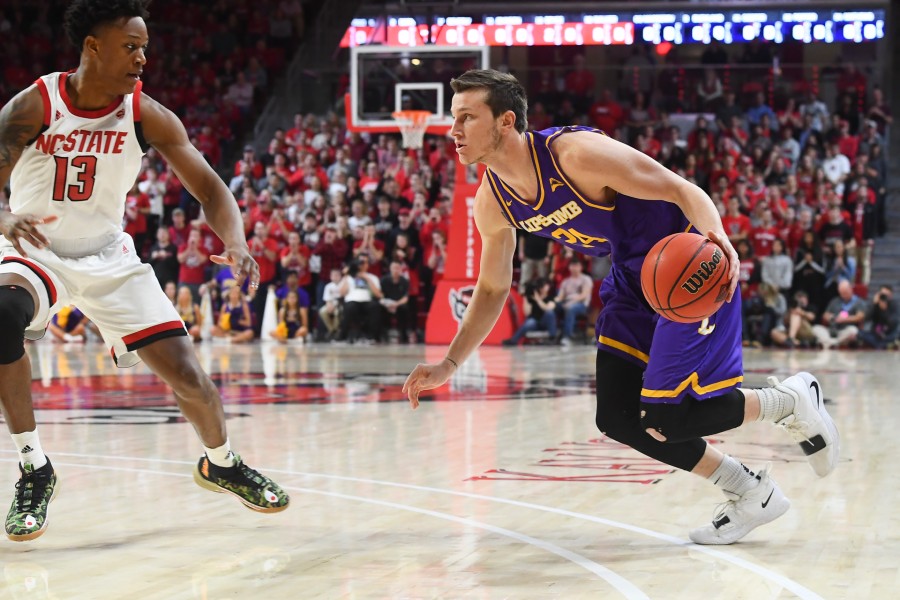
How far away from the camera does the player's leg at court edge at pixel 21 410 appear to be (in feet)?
14.1

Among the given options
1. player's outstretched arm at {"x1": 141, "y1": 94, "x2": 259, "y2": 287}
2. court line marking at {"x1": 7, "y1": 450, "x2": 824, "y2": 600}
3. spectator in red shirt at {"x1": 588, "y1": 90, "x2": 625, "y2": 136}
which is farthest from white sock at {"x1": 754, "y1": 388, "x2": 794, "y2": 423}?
spectator in red shirt at {"x1": 588, "y1": 90, "x2": 625, "y2": 136}

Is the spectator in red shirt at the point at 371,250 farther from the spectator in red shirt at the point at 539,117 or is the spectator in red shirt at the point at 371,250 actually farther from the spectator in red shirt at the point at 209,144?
the spectator in red shirt at the point at 209,144

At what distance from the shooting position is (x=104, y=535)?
4.55 metres

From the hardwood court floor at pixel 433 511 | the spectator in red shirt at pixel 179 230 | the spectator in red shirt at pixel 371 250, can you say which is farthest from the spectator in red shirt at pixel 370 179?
the hardwood court floor at pixel 433 511

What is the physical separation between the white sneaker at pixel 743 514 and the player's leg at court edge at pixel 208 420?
1.59 m

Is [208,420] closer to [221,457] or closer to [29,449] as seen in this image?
[221,457]

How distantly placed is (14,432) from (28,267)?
63 centimetres

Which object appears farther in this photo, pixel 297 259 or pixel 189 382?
pixel 297 259

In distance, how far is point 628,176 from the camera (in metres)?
4.17

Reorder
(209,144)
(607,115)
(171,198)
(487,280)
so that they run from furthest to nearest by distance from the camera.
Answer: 1. (209,144)
2. (171,198)
3. (607,115)
4. (487,280)

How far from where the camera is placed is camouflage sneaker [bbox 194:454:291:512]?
4.67 metres

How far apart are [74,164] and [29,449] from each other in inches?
42.7

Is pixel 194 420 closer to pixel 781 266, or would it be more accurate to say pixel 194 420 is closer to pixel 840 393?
pixel 840 393

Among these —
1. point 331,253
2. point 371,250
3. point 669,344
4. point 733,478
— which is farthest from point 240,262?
point 331,253
